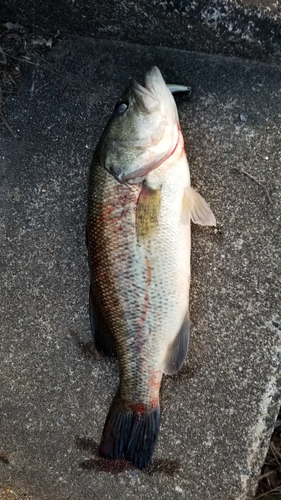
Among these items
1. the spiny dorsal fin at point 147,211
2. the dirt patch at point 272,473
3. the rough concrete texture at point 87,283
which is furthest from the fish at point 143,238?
the dirt patch at point 272,473

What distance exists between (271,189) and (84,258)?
1.18m

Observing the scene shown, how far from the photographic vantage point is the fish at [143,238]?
238cm

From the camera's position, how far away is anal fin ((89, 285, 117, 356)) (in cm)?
266

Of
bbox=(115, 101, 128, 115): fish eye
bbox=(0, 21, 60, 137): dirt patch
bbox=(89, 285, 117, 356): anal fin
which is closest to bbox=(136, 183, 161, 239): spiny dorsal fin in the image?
bbox=(115, 101, 128, 115): fish eye

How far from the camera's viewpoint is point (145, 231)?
2.38 meters

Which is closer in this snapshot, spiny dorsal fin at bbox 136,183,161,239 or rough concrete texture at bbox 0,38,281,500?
spiny dorsal fin at bbox 136,183,161,239

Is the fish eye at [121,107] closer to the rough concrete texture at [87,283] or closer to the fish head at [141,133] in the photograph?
the fish head at [141,133]

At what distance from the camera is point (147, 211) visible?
7.75ft

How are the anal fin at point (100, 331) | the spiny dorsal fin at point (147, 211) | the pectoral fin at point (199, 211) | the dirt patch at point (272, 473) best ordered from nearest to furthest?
1. the spiny dorsal fin at point (147, 211)
2. the pectoral fin at point (199, 211)
3. the anal fin at point (100, 331)
4. the dirt patch at point (272, 473)

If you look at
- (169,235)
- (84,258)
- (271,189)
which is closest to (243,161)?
(271,189)

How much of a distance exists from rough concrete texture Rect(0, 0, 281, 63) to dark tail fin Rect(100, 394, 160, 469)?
203 centimetres

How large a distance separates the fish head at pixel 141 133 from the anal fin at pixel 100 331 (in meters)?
0.74

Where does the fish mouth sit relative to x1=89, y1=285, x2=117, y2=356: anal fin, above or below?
above

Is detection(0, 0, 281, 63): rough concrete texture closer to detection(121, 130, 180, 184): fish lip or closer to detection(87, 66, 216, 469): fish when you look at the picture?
detection(87, 66, 216, 469): fish
